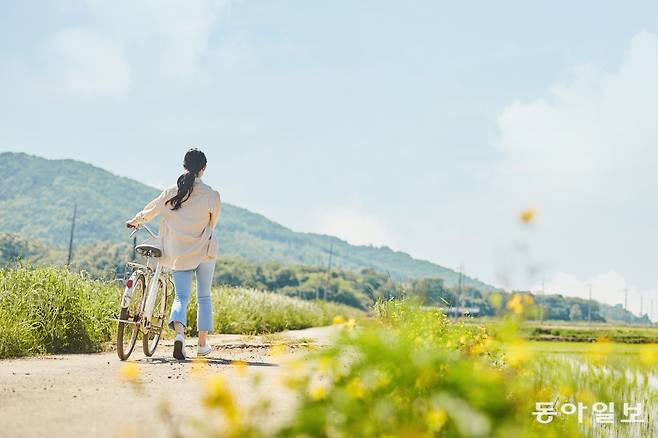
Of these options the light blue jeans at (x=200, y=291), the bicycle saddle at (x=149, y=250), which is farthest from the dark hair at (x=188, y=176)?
the light blue jeans at (x=200, y=291)

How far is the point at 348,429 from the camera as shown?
294cm

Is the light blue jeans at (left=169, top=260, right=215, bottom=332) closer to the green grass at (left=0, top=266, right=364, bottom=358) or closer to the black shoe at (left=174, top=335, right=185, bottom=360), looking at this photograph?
the black shoe at (left=174, top=335, right=185, bottom=360)

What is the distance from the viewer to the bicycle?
7.97m

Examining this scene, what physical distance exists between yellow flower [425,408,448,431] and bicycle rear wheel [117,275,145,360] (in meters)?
5.07

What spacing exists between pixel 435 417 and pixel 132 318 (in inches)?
218

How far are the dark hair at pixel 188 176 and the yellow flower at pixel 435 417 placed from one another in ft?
17.5

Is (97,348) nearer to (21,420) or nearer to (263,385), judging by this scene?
(263,385)

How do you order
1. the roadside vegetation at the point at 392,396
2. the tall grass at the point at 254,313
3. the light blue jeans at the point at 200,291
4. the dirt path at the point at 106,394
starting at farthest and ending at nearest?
the tall grass at the point at 254,313 → the light blue jeans at the point at 200,291 → the dirt path at the point at 106,394 → the roadside vegetation at the point at 392,396

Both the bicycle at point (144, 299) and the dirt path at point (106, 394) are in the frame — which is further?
the bicycle at point (144, 299)

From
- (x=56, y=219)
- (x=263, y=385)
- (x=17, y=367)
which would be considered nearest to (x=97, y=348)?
(x=17, y=367)

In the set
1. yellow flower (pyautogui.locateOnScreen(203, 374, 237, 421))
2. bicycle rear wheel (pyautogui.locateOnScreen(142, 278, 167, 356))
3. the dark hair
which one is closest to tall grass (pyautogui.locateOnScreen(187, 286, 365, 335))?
bicycle rear wheel (pyautogui.locateOnScreen(142, 278, 167, 356))

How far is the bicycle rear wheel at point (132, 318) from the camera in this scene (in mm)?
7840

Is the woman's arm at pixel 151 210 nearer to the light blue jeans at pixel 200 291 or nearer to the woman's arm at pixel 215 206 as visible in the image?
the woman's arm at pixel 215 206

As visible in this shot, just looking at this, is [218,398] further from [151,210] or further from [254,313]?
[254,313]
